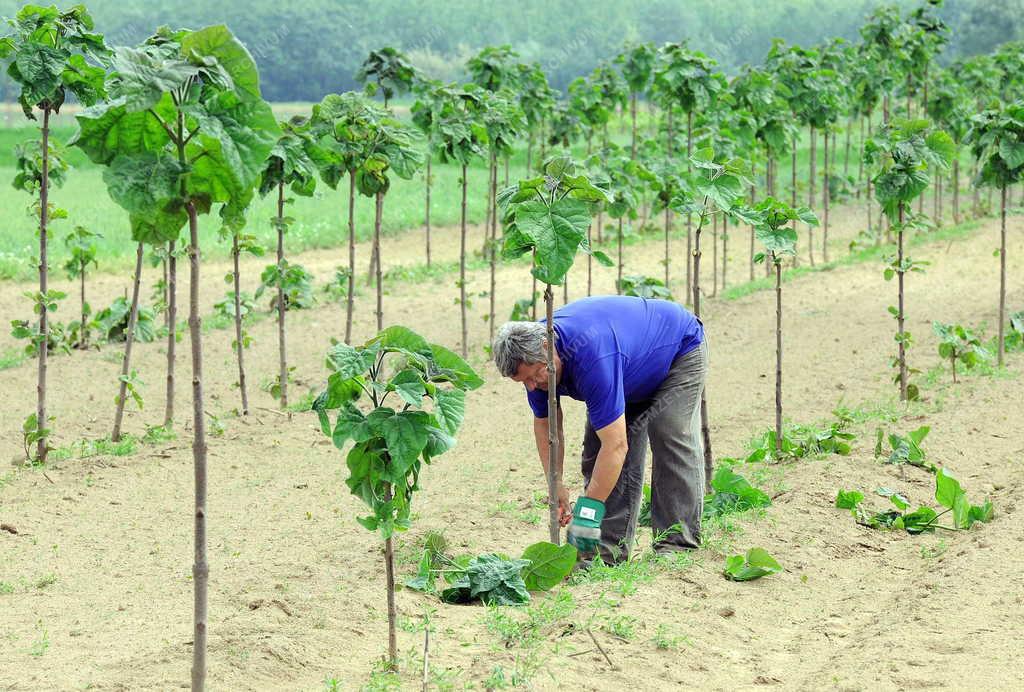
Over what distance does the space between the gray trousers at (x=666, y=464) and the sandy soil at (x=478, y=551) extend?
9.5 inches

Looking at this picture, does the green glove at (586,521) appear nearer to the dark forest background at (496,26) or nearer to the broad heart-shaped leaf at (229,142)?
the broad heart-shaped leaf at (229,142)

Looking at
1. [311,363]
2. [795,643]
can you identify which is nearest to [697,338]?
[795,643]

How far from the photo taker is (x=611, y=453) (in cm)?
548

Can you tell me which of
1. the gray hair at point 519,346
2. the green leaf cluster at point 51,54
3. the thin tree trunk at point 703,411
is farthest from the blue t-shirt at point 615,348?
the green leaf cluster at point 51,54

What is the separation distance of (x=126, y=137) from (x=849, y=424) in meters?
6.81

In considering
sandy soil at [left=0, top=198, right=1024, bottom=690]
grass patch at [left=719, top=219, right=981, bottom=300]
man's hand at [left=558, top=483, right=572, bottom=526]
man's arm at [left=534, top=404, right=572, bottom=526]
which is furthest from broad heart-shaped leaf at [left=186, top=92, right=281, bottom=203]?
grass patch at [left=719, top=219, right=981, bottom=300]

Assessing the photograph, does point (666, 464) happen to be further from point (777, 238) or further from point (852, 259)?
point (852, 259)

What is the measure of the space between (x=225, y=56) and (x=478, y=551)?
3784mm

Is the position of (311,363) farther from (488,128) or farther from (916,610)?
(916,610)

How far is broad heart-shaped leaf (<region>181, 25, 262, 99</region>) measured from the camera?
3.53 meters

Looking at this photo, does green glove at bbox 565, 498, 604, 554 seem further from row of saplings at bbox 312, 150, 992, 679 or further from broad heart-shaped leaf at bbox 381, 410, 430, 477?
broad heart-shaped leaf at bbox 381, 410, 430, 477

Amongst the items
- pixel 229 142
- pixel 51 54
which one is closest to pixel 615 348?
pixel 229 142

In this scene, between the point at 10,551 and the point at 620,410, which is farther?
the point at 10,551

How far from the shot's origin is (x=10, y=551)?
22.4ft
